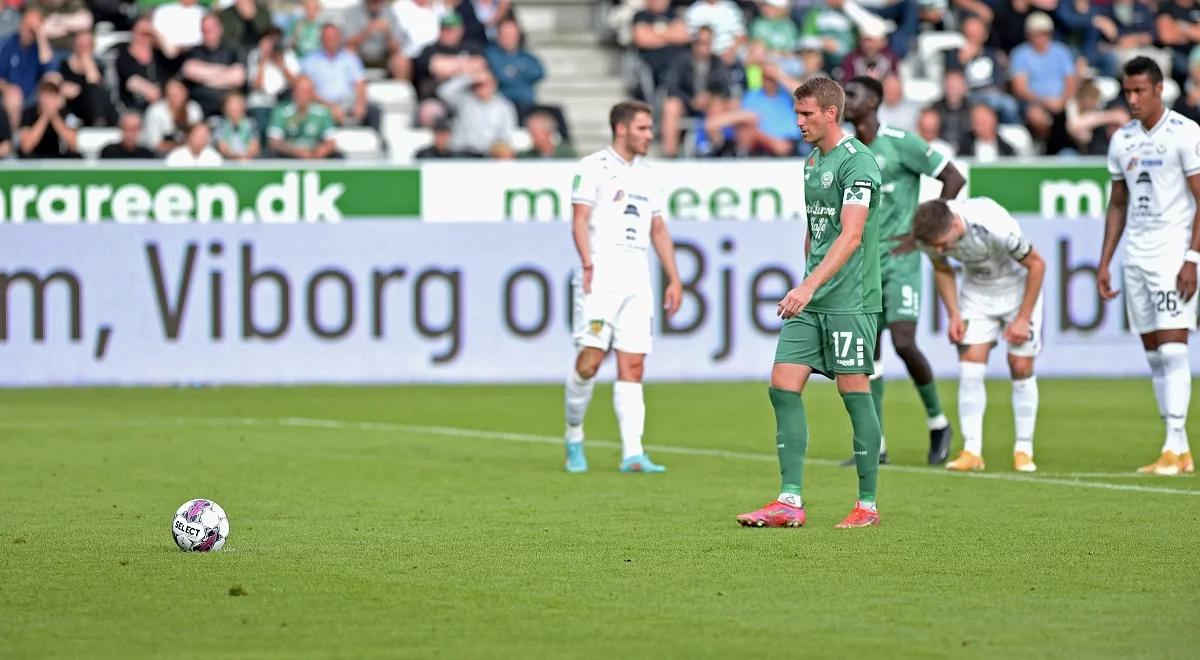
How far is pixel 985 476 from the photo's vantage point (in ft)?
38.4

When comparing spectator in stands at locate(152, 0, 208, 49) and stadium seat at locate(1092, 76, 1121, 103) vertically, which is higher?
spectator in stands at locate(152, 0, 208, 49)

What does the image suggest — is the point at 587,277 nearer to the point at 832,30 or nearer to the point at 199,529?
the point at 199,529

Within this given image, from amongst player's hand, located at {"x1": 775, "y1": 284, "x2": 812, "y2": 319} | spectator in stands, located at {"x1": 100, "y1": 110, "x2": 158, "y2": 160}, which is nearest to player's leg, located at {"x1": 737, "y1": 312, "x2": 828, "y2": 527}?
player's hand, located at {"x1": 775, "y1": 284, "x2": 812, "y2": 319}

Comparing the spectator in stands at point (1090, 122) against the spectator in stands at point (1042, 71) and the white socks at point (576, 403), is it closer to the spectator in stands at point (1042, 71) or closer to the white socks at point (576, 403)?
the spectator in stands at point (1042, 71)

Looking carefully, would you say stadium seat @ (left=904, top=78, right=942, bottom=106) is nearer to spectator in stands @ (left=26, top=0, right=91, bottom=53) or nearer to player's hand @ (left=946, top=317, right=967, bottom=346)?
spectator in stands @ (left=26, top=0, right=91, bottom=53)

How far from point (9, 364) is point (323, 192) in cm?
330

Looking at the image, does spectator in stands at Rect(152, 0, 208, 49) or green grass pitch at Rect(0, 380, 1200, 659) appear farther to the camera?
spectator in stands at Rect(152, 0, 208, 49)

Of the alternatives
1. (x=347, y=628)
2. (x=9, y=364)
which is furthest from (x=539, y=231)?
(x=347, y=628)

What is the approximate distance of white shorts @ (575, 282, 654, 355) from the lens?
12.3m

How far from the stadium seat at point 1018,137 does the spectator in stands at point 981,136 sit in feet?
4.19

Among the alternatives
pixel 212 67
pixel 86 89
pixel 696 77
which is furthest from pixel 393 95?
pixel 86 89

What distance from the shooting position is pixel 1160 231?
38.7 feet

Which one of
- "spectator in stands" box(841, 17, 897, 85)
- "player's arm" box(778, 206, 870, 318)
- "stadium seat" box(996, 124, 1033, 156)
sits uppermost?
"spectator in stands" box(841, 17, 897, 85)

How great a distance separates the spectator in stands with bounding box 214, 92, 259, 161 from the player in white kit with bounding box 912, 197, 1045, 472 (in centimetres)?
1070
